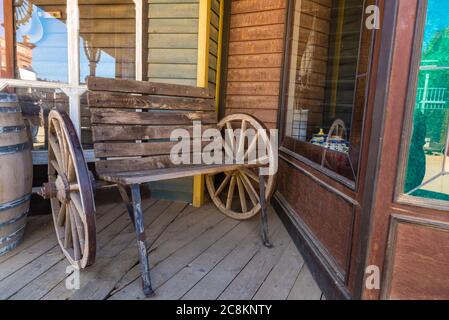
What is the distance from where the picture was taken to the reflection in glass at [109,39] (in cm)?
252

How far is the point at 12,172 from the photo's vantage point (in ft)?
5.60

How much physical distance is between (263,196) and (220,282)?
2.21ft

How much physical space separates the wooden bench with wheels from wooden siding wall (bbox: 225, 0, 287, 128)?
0.75 metres

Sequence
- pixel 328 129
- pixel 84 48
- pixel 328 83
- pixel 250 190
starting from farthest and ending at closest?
pixel 84 48 → pixel 250 190 → pixel 328 83 → pixel 328 129

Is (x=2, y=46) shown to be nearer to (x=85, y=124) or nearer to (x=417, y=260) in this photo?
(x=85, y=124)

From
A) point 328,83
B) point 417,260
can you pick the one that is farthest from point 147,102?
point 417,260

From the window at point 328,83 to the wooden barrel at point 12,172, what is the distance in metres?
1.75

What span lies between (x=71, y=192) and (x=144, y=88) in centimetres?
75

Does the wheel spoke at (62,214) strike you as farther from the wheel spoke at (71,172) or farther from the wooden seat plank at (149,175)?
the wooden seat plank at (149,175)

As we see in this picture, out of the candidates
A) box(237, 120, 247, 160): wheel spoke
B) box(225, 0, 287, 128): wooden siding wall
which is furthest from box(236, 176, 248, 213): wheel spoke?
box(225, 0, 287, 128): wooden siding wall

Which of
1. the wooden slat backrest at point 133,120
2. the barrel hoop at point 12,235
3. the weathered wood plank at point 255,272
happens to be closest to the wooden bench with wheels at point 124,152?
the wooden slat backrest at point 133,120

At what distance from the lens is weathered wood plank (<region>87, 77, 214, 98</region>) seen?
65.9 inches

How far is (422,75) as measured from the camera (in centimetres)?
110
